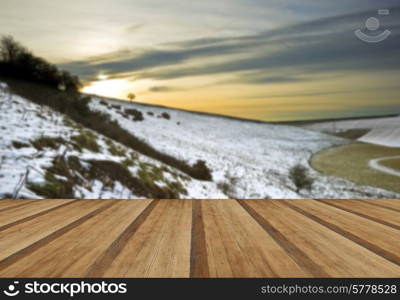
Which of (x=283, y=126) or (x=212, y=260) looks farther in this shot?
(x=283, y=126)

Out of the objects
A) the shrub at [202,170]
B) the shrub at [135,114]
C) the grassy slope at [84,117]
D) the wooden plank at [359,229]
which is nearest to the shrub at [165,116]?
the shrub at [135,114]

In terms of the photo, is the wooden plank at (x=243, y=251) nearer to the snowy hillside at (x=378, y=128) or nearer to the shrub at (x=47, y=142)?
the shrub at (x=47, y=142)

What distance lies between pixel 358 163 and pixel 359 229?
3180mm

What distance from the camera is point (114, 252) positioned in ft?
3.59

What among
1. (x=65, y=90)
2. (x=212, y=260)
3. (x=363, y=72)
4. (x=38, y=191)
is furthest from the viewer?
(x=65, y=90)

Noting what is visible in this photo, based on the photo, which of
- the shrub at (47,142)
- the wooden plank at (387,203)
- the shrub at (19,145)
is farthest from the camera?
the shrub at (47,142)

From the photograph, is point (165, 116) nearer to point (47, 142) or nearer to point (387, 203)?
point (47, 142)

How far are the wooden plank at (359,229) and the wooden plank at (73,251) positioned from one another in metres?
0.90

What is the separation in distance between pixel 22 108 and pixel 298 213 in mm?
3148

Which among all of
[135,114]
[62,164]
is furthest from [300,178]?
[135,114]

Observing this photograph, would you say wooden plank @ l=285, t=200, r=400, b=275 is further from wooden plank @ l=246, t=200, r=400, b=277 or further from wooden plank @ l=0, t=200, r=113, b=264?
wooden plank @ l=0, t=200, r=113, b=264

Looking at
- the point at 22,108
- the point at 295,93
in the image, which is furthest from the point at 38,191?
the point at 295,93

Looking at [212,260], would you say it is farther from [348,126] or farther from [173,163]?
[348,126]

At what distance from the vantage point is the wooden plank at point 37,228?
1.15m
